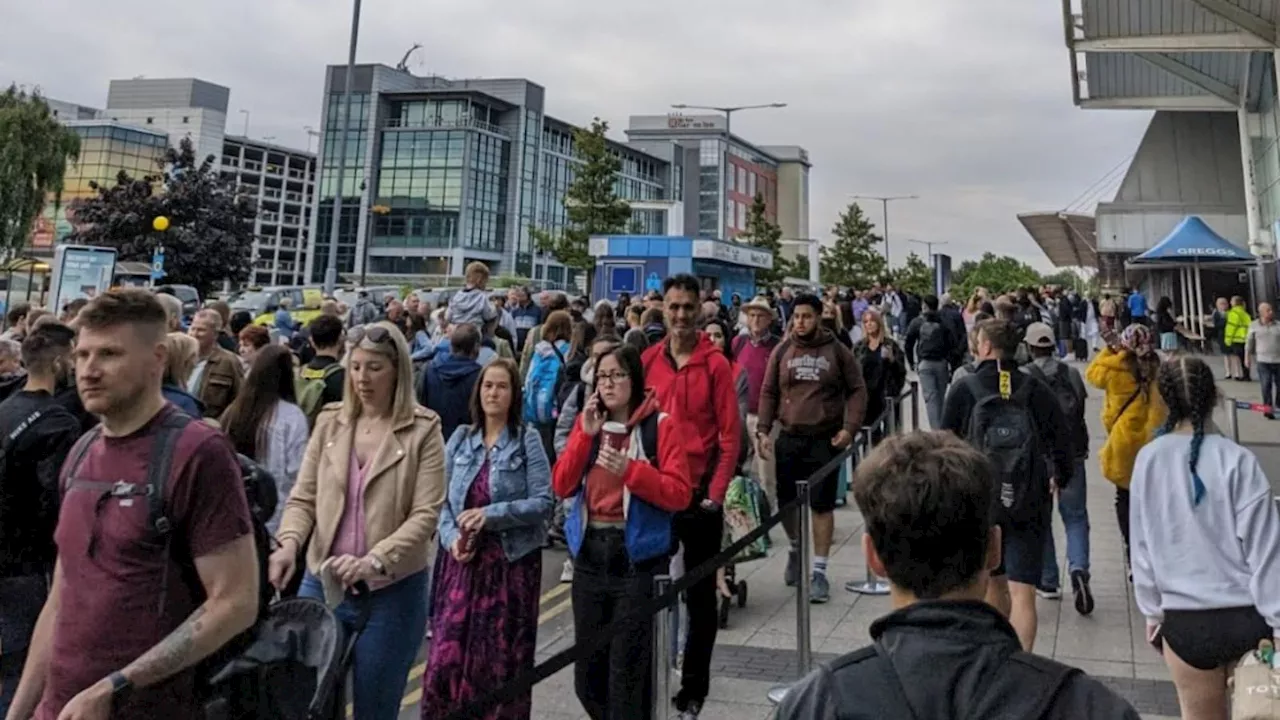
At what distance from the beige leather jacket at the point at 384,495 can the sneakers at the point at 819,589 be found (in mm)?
3678

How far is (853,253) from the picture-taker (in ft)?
231

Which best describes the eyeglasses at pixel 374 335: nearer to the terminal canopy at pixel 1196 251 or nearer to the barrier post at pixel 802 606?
the barrier post at pixel 802 606

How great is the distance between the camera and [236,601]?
7.86 ft

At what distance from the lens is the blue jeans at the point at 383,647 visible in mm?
3475

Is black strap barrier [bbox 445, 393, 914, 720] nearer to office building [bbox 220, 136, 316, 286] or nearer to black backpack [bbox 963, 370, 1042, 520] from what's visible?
black backpack [bbox 963, 370, 1042, 520]

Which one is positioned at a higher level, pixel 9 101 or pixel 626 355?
pixel 9 101

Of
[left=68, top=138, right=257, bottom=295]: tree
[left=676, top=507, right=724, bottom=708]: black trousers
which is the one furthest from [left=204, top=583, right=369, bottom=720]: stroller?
[left=68, top=138, right=257, bottom=295]: tree

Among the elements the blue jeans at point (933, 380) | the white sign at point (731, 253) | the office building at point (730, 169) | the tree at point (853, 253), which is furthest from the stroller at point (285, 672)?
the office building at point (730, 169)

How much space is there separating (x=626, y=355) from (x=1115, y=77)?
3863 centimetres

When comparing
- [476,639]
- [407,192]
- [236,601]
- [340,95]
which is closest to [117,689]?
[236,601]

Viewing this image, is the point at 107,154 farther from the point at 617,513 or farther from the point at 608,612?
the point at 608,612

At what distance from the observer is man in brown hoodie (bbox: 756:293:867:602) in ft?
21.0

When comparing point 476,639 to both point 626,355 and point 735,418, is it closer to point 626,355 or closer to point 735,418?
point 626,355

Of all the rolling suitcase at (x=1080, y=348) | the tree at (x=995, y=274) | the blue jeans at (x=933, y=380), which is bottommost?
the blue jeans at (x=933, y=380)
